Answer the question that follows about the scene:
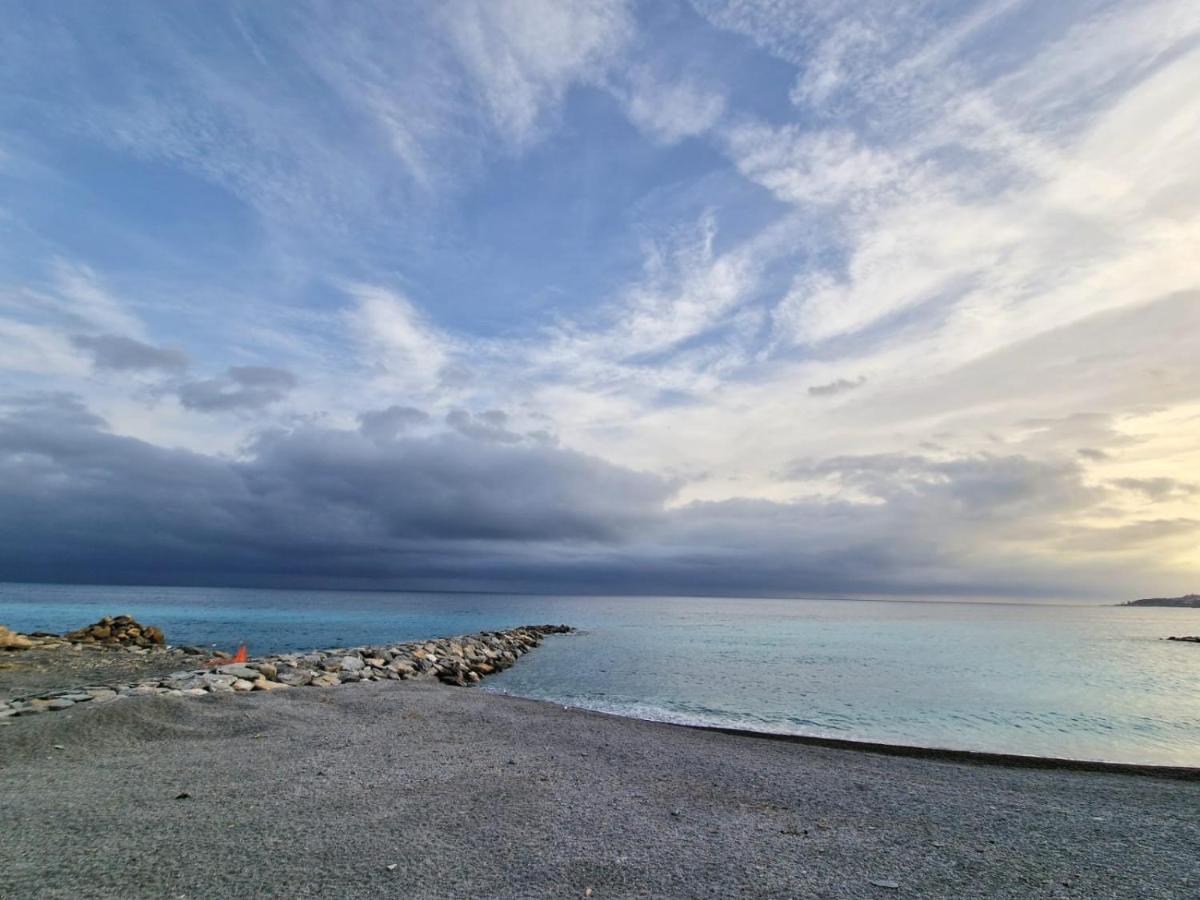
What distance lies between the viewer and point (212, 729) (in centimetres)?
1127

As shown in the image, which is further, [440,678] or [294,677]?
[440,678]

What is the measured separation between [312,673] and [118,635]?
20.5 meters

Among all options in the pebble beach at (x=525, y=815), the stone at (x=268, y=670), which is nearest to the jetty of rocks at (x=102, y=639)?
the stone at (x=268, y=670)

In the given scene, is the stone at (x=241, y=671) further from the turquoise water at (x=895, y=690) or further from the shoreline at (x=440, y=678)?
the turquoise water at (x=895, y=690)

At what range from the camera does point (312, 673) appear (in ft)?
60.7

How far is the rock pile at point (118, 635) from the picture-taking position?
3065cm

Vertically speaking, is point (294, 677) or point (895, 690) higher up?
point (294, 677)

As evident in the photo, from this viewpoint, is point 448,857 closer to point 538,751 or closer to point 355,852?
point 355,852

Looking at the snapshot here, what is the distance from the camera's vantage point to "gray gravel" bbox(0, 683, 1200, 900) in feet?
18.8

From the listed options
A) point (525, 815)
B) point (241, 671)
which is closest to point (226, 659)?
point (241, 671)

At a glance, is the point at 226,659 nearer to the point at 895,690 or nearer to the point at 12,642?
the point at 12,642

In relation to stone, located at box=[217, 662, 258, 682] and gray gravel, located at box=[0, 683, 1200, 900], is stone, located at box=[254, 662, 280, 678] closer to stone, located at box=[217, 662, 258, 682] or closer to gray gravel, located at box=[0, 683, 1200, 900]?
stone, located at box=[217, 662, 258, 682]

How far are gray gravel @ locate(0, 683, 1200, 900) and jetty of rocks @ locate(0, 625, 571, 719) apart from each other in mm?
2564

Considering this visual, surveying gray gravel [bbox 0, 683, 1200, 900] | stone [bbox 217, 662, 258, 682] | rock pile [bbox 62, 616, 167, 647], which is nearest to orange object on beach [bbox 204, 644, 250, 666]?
stone [bbox 217, 662, 258, 682]
